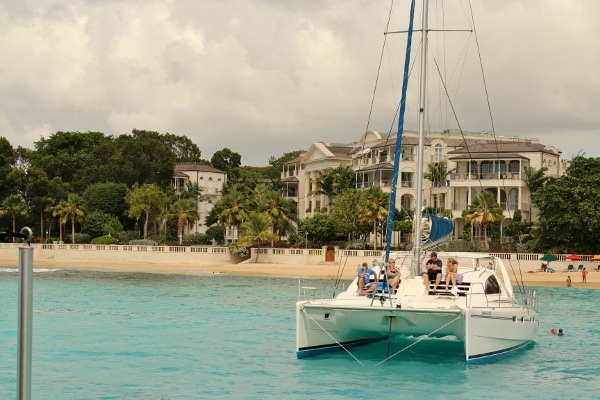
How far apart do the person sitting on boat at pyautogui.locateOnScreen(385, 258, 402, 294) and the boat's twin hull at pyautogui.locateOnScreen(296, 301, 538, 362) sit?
1289 millimetres

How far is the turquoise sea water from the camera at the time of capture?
1866cm

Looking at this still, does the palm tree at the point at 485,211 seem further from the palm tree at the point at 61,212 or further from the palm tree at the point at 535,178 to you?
the palm tree at the point at 61,212

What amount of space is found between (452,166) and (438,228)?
6332 cm

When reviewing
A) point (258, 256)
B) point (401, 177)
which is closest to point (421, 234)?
point (258, 256)

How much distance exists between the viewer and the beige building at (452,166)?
80.6 meters

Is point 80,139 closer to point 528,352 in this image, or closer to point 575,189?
point 575,189

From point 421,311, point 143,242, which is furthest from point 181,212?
point 421,311

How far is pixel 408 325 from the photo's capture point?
19594mm

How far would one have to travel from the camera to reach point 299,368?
20.9m

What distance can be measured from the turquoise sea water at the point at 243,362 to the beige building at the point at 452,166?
41.8 meters

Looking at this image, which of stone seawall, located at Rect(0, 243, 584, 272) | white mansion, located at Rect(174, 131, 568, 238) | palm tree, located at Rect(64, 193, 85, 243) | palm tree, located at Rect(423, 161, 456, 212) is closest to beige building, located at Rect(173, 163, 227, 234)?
white mansion, located at Rect(174, 131, 568, 238)

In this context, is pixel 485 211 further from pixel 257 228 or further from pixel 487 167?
pixel 257 228

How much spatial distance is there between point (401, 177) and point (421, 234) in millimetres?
66963

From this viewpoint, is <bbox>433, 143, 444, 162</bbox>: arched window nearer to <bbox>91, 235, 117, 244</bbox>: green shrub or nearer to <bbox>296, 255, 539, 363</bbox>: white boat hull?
<bbox>91, 235, 117, 244</bbox>: green shrub
